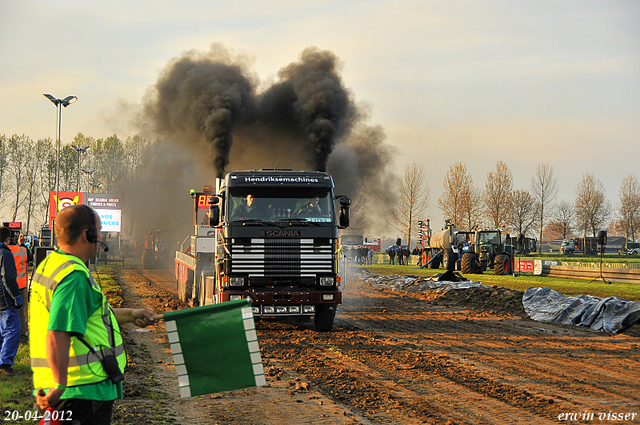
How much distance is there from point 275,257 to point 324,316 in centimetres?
170

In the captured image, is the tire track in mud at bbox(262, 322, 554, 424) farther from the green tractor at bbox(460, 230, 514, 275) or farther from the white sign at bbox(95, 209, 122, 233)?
the green tractor at bbox(460, 230, 514, 275)

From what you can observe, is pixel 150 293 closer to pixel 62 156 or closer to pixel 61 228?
pixel 61 228

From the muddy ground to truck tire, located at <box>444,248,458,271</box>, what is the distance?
22.9 m

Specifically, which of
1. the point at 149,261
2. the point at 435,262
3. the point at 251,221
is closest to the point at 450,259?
the point at 435,262

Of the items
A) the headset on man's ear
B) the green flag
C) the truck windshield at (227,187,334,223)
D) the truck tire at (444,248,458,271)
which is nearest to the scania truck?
the truck windshield at (227,187,334,223)

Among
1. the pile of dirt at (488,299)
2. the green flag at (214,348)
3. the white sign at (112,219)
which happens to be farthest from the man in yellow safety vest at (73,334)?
the white sign at (112,219)

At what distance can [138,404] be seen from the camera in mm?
6516

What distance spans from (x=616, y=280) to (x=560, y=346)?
740 inches

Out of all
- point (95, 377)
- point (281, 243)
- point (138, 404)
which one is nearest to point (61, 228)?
point (95, 377)

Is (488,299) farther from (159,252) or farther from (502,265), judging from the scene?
(159,252)

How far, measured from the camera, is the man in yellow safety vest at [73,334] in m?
2.83

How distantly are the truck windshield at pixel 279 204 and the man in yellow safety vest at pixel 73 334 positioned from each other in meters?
8.16

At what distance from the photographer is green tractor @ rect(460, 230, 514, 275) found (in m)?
33.7

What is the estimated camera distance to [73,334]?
9.36 feet
